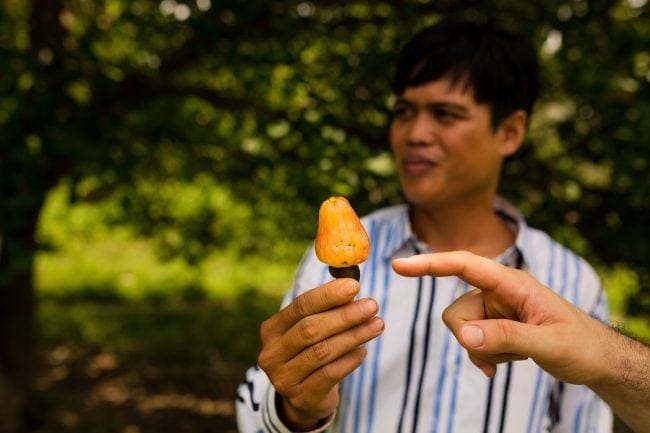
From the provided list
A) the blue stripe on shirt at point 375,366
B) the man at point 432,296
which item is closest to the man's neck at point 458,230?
the man at point 432,296

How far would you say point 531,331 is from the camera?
1200 millimetres

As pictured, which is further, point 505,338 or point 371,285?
point 371,285

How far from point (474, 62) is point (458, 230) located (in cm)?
54

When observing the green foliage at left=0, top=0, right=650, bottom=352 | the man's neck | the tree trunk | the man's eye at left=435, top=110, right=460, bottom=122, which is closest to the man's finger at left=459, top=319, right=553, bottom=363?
the man's neck

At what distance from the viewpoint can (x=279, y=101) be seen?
421cm

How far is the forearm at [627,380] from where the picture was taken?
130cm

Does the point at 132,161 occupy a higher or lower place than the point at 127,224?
lower

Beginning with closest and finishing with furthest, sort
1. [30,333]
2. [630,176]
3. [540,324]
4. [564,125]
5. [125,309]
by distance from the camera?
[540,324] < [630,176] < [564,125] < [30,333] < [125,309]

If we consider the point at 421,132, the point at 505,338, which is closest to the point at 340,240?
the point at 505,338

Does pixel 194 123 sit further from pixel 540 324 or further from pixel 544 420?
pixel 540 324

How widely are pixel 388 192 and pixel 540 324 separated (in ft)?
5.79

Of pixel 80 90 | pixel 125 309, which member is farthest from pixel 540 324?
pixel 125 309

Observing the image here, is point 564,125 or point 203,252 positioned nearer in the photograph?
point 564,125

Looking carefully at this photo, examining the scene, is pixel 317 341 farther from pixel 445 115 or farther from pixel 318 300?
pixel 445 115
